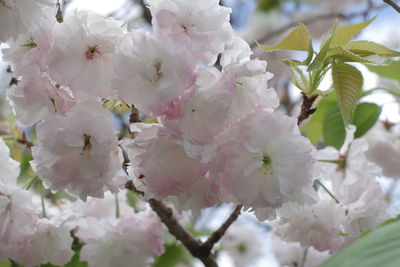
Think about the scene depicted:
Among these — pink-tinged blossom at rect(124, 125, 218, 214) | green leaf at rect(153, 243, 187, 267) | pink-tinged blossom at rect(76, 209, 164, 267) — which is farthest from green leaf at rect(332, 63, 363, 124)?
green leaf at rect(153, 243, 187, 267)

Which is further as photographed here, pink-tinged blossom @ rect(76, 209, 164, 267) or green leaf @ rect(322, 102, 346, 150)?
green leaf @ rect(322, 102, 346, 150)

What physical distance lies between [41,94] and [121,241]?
522 mm

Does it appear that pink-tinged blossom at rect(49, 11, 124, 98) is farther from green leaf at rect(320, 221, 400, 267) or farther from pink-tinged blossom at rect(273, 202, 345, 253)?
pink-tinged blossom at rect(273, 202, 345, 253)

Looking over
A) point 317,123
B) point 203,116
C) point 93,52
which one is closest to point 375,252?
point 203,116

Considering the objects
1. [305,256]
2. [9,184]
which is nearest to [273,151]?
[9,184]

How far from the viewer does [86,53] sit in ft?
3.33

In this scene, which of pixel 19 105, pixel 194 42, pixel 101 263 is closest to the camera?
pixel 194 42

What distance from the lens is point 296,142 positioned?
1.00 metres

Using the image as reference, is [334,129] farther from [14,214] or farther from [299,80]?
[14,214]

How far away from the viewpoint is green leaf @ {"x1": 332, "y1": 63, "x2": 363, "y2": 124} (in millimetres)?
1056

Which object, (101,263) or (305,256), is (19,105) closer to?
(101,263)

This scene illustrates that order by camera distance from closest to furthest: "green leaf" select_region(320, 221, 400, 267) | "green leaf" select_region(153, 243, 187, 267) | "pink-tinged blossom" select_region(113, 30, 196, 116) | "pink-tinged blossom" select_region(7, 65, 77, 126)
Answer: "green leaf" select_region(320, 221, 400, 267) → "pink-tinged blossom" select_region(113, 30, 196, 116) → "pink-tinged blossom" select_region(7, 65, 77, 126) → "green leaf" select_region(153, 243, 187, 267)

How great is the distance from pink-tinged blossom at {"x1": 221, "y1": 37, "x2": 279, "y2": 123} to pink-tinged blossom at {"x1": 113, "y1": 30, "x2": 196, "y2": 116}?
8 cm

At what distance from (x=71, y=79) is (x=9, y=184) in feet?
1.26
